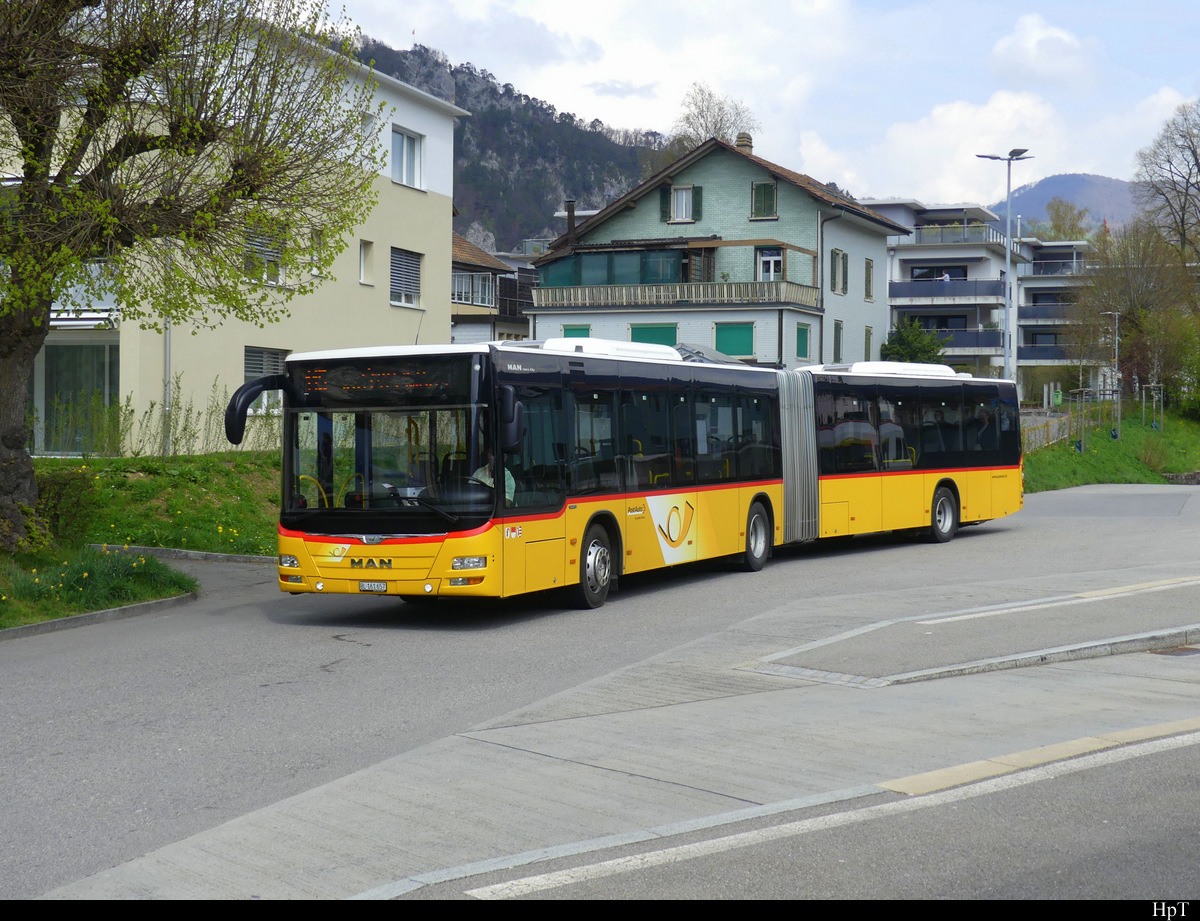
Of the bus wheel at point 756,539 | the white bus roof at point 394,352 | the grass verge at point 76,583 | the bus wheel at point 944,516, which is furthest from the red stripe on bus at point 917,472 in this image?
the grass verge at point 76,583

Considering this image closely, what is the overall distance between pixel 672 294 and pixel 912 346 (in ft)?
43.1

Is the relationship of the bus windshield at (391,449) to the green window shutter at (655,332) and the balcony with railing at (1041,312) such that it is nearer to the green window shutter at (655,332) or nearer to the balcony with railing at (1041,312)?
the green window shutter at (655,332)

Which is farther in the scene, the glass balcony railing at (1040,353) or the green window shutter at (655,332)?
the glass balcony railing at (1040,353)

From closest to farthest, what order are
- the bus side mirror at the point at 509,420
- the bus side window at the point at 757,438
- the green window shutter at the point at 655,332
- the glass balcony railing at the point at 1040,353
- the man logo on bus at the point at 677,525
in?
the bus side mirror at the point at 509,420, the man logo on bus at the point at 677,525, the bus side window at the point at 757,438, the green window shutter at the point at 655,332, the glass balcony railing at the point at 1040,353

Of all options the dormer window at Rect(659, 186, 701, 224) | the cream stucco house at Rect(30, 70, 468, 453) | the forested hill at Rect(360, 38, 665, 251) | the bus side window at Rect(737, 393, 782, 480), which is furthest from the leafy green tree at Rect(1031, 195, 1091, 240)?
the bus side window at Rect(737, 393, 782, 480)

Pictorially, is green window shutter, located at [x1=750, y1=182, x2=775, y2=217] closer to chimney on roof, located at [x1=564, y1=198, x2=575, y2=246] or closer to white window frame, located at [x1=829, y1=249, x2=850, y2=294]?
white window frame, located at [x1=829, y1=249, x2=850, y2=294]

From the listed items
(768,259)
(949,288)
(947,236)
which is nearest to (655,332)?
(768,259)

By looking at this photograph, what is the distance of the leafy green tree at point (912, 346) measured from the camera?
209 feet

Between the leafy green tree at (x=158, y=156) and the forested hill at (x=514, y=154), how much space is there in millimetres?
136998

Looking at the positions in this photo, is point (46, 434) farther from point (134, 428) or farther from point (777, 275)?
point (777, 275)

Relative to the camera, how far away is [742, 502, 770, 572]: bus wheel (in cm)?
1838

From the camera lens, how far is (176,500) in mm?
19938
